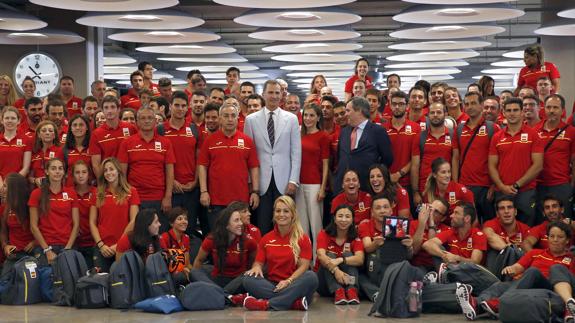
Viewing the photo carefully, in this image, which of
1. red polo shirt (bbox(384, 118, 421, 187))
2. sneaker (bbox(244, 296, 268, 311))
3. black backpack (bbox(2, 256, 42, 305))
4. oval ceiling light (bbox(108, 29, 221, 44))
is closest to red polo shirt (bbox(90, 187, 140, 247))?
black backpack (bbox(2, 256, 42, 305))

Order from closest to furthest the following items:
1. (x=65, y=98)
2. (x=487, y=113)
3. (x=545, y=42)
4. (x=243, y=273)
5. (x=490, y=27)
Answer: (x=243, y=273)
(x=487, y=113)
(x=65, y=98)
(x=490, y=27)
(x=545, y=42)

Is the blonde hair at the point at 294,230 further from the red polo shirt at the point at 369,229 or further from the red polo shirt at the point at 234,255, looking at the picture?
the red polo shirt at the point at 369,229

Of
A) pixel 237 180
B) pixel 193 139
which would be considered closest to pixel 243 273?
pixel 237 180

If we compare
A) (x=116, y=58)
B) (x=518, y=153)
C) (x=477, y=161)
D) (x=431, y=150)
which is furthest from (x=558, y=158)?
(x=116, y=58)

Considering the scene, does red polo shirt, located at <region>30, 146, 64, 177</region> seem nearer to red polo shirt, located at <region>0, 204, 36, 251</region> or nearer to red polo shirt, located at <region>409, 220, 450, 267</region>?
red polo shirt, located at <region>0, 204, 36, 251</region>

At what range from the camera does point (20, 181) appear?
463 inches

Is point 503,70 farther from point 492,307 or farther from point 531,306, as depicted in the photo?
point 531,306

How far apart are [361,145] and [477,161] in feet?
4.45

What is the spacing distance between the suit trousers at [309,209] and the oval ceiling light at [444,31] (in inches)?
306

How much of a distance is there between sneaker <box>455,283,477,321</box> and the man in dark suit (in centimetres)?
207

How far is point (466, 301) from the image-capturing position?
1007cm

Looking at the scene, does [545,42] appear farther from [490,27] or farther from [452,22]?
[452,22]

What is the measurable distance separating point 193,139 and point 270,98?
1.05m

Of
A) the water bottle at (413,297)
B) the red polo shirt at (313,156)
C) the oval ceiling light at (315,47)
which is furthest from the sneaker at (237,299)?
the oval ceiling light at (315,47)
